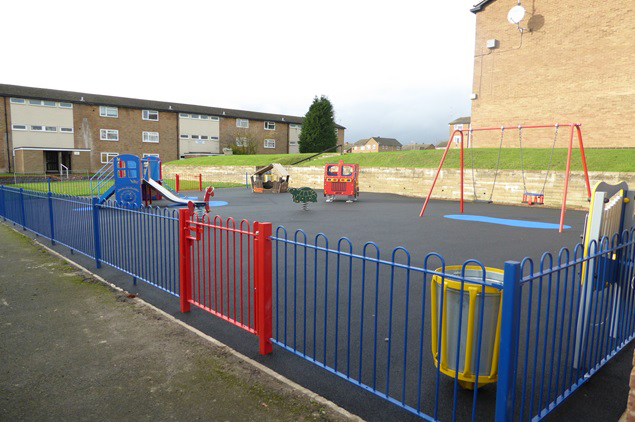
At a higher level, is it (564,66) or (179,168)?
(564,66)

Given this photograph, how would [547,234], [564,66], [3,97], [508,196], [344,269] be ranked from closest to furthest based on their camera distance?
1. [344,269]
2. [547,234]
3. [508,196]
4. [564,66]
5. [3,97]

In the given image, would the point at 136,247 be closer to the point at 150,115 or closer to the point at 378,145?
the point at 150,115

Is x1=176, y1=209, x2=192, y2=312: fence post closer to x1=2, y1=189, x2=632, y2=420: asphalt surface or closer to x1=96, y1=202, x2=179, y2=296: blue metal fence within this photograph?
x1=2, y1=189, x2=632, y2=420: asphalt surface

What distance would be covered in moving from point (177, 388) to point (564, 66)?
28.0 meters

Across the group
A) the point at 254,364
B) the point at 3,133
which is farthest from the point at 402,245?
the point at 3,133

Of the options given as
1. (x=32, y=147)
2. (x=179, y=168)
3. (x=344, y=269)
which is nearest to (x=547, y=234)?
(x=344, y=269)

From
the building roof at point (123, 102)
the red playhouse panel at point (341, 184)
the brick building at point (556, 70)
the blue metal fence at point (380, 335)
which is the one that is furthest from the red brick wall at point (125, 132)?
the blue metal fence at point (380, 335)

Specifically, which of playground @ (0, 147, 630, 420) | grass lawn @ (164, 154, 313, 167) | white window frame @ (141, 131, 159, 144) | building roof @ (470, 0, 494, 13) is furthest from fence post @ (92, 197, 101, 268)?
white window frame @ (141, 131, 159, 144)

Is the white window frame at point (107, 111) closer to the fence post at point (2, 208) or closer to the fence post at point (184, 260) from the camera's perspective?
the fence post at point (2, 208)

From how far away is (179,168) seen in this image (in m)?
41.2

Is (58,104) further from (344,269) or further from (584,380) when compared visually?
(584,380)

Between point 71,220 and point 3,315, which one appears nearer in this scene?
point 3,315

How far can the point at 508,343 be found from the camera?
2.56 m

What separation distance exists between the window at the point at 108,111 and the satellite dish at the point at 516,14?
133 ft
